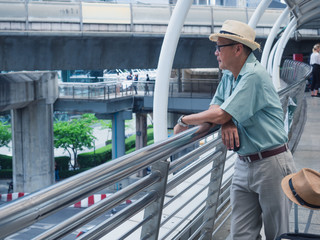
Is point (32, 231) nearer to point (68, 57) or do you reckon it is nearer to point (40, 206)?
point (68, 57)

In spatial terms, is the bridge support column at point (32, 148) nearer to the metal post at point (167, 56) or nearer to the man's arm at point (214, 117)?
the metal post at point (167, 56)

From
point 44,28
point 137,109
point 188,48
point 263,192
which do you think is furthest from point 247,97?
point 137,109

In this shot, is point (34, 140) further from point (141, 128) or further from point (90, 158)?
point (141, 128)

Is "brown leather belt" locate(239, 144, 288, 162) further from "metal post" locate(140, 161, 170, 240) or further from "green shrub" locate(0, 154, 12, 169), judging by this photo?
"green shrub" locate(0, 154, 12, 169)

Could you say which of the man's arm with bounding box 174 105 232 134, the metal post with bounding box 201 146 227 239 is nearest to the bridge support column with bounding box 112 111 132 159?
the metal post with bounding box 201 146 227 239

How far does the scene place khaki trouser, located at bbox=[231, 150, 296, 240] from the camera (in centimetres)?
310

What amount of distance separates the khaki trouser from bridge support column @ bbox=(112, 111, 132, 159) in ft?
116

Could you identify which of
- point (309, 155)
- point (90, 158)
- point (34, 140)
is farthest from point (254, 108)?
point (90, 158)

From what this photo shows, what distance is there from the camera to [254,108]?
2938 millimetres

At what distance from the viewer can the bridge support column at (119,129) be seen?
3875 centimetres

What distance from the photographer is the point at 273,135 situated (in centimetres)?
307

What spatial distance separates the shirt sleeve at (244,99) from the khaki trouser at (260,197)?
407mm

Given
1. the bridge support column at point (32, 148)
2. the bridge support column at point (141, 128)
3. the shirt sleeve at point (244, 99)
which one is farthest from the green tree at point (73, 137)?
the shirt sleeve at point (244, 99)

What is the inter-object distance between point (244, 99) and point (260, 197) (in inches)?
26.9
